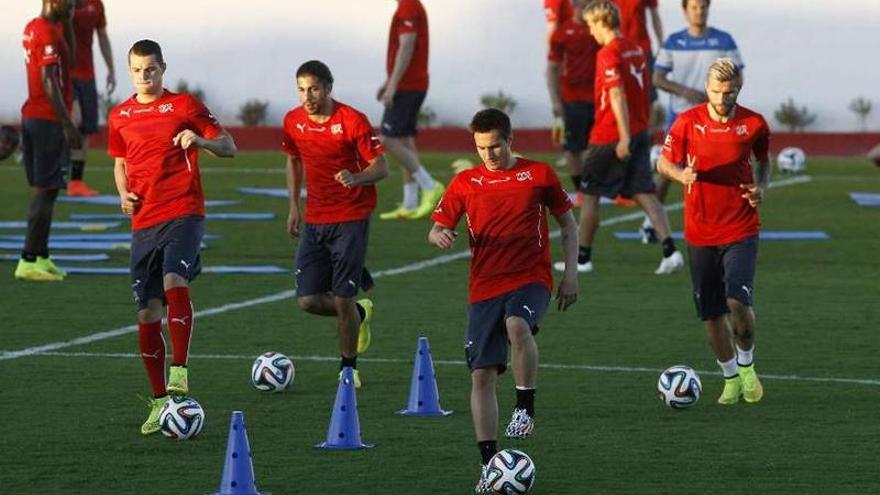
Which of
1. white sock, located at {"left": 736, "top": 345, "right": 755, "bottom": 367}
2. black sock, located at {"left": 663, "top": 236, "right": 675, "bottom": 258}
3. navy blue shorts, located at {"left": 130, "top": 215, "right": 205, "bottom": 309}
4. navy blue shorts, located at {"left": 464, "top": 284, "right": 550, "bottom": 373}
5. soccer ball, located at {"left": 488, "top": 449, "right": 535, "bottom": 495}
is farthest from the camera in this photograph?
black sock, located at {"left": 663, "top": 236, "right": 675, "bottom": 258}

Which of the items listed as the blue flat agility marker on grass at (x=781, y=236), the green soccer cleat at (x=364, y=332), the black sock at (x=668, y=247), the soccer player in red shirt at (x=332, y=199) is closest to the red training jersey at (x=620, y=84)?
the black sock at (x=668, y=247)

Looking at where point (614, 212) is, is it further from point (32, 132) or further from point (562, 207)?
point (562, 207)

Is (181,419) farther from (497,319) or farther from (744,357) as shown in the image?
(744,357)

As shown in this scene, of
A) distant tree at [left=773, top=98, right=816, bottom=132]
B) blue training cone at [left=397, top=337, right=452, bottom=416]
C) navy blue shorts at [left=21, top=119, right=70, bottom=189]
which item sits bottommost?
distant tree at [left=773, top=98, right=816, bottom=132]

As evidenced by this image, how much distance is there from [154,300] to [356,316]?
4.64ft

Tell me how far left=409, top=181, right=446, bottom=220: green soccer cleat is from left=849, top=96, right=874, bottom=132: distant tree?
21810mm

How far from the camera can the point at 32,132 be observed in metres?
17.4

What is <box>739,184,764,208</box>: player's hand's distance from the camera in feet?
37.5

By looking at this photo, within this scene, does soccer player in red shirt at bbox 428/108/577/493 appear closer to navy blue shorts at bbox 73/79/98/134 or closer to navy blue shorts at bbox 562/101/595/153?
navy blue shorts at bbox 562/101/595/153

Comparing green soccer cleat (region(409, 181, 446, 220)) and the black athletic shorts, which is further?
green soccer cleat (region(409, 181, 446, 220))

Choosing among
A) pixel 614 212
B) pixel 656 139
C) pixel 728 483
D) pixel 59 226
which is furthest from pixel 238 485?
pixel 656 139

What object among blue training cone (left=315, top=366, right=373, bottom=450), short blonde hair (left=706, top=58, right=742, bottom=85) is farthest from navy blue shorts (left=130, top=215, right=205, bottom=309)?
short blonde hair (left=706, top=58, right=742, bottom=85)

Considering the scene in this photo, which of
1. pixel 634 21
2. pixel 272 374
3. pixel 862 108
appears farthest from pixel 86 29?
pixel 862 108

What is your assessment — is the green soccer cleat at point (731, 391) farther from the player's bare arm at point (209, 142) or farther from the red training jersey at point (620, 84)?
the red training jersey at point (620, 84)
